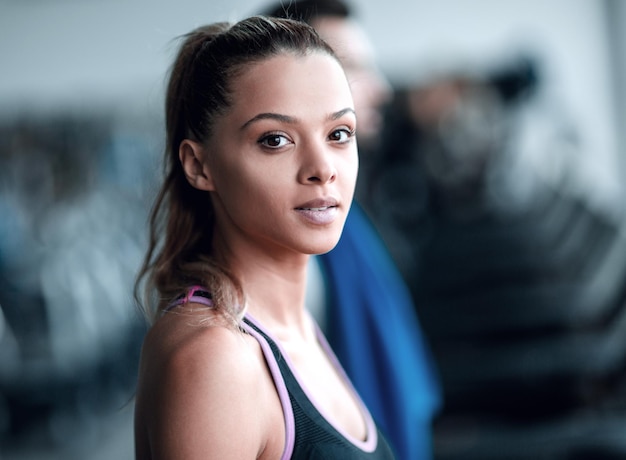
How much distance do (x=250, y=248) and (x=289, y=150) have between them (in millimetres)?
134

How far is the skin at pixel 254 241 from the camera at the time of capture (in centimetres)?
69

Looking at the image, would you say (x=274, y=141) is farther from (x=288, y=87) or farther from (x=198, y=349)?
(x=198, y=349)

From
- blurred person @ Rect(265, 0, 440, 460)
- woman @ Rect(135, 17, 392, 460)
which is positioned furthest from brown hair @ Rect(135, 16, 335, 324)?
blurred person @ Rect(265, 0, 440, 460)

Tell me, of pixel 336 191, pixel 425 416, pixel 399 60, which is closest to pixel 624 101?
pixel 399 60

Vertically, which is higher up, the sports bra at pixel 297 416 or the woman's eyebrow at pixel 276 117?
the woman's eyebrow at pixel 276 117

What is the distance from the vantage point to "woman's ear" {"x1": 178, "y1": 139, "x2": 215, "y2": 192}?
82cm

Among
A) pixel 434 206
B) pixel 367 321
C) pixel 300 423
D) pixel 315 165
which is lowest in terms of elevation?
pixel 434 206

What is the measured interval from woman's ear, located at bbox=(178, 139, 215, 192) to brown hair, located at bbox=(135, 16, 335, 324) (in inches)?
0.5

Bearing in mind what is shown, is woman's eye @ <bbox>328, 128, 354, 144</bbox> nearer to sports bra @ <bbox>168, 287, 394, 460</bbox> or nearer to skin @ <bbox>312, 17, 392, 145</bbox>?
sports bra @ <bbox>168, 287, 394, 460</bbox>

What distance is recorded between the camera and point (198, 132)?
0.82 m

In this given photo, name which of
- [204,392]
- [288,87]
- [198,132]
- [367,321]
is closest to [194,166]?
[198,132]

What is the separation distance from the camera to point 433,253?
6395 millimetres

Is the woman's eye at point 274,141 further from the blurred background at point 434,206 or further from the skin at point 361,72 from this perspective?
the skin at point 361,72

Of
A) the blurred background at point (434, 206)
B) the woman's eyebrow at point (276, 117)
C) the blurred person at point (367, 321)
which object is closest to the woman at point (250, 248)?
the woman's eyebrow at point (276, 117)
